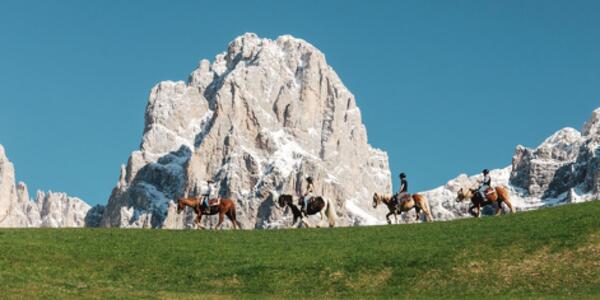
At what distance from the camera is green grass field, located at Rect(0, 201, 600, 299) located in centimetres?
4009

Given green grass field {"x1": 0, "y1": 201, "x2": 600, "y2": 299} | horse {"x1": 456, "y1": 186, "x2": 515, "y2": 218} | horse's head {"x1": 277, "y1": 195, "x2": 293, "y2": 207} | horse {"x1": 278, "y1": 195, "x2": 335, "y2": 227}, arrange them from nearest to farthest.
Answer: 1. green grass field {"x1": 0, "y1": 201, "x2": 600, "y2": 299}
2. horse {"x1": 456, "y1": 186, "x2": 515, "y2": 218}
3. horse {"x1": 278, "y1": 195, "x2": 335, "y2": 227}
4. horse's head {"x1": 277, "y1": 195, "x2": 293, "y2": 207}

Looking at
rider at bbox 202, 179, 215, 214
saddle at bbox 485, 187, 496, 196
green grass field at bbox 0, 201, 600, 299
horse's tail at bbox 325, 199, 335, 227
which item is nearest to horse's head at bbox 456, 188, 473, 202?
saddle at bbox 485, 187, 496, 196

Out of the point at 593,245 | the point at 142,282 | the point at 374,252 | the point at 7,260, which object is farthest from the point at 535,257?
the point at 7,260

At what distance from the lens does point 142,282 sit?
139 ft

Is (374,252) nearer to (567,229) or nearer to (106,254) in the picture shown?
(567,229)

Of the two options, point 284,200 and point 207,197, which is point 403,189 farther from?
point 207,197

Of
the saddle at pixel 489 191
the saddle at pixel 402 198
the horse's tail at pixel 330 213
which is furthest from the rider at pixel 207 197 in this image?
the saddle at pixel 489 191

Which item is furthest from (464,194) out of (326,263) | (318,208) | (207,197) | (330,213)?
(326,263)

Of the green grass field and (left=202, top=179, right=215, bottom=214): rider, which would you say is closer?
the green grass field

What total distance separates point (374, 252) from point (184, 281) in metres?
9.53

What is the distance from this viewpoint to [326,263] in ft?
147

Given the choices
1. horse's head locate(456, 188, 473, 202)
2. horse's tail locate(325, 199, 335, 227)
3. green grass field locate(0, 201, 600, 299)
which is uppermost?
horse's head locate(456, 188, 473, 202)

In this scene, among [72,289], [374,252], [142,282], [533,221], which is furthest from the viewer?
[533,221]

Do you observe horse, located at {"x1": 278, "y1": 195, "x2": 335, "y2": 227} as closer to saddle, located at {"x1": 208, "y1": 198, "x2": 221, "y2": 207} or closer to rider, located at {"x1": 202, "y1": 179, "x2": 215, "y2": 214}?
saddle, located at {"x1": 208, "y1": 198, "x2": 221, "y2": 207}
